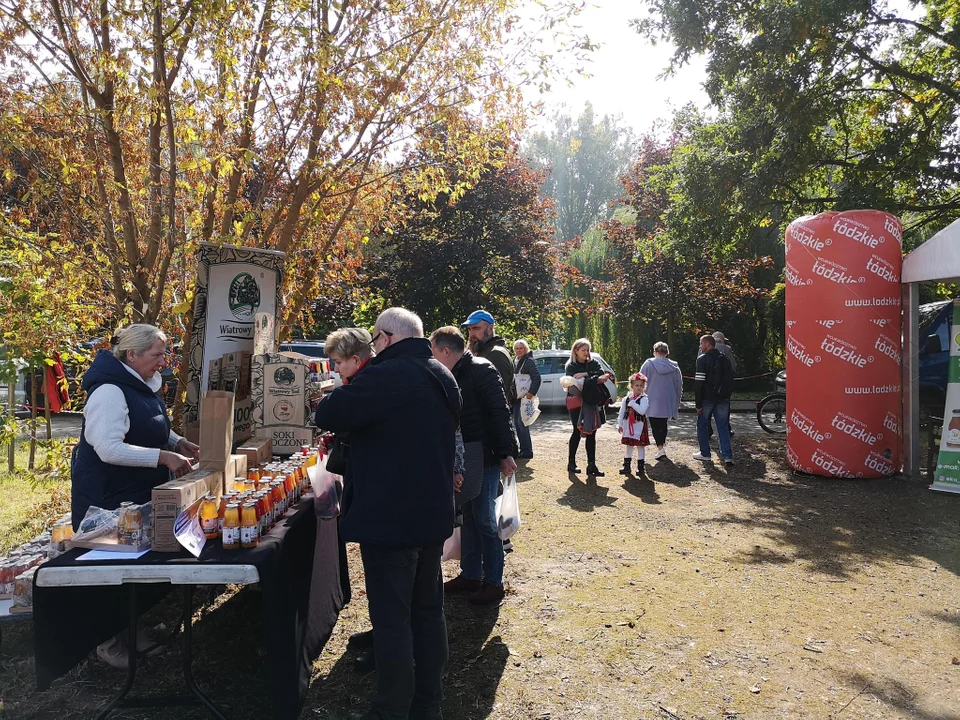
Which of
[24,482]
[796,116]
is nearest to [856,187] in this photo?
[796,116]

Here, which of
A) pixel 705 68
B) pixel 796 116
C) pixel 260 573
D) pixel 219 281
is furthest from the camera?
pixel 705 68

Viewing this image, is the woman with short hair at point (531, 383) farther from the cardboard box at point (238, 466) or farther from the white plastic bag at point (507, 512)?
the cardboard box at point (238, 466)

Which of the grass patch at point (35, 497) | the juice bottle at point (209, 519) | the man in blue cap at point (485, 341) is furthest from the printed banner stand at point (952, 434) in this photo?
the grass patch at point (35, 497)

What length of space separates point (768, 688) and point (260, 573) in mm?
2633

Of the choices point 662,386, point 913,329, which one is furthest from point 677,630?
point 913,329

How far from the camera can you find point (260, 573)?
286 cm

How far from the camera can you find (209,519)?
10.0 feet

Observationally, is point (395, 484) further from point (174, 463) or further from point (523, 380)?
point (523, 380)

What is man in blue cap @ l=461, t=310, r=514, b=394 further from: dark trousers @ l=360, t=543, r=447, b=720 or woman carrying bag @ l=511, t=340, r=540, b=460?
dark trousers @ l=360, t=543, r=447, b=720

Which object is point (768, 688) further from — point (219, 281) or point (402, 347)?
point (219, 281)

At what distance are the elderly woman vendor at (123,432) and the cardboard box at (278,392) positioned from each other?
0.84 metres

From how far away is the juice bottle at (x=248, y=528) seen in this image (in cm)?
298

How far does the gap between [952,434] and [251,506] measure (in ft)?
25.1

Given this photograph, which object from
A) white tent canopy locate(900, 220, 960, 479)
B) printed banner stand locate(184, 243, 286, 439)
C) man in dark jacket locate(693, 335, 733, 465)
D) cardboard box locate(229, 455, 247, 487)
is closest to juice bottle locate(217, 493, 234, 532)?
cardboard box locate(229, 455, 247, 487)
